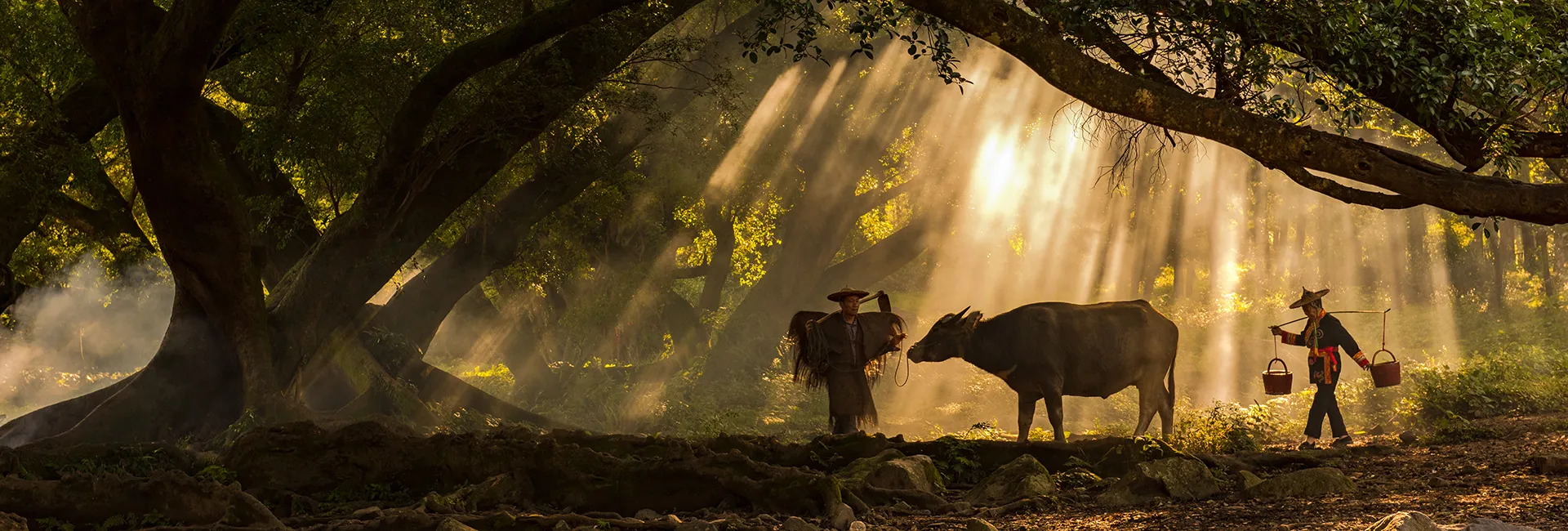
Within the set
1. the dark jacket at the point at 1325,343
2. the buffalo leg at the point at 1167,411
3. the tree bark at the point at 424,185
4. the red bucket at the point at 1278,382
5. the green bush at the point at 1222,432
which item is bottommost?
the green bush at the point at 1222,432

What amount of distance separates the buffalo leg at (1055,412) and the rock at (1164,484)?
4.10 metres

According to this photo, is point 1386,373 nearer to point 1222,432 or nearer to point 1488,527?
point 1222,432

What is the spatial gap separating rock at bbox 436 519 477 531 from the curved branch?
20.5 ft

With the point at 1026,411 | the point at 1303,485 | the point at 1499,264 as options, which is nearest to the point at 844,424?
the point at 1026,411

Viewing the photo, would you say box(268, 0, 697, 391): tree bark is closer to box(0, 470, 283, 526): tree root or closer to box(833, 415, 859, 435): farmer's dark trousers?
box(833, 415, 859, 435): farmer's dark trousers

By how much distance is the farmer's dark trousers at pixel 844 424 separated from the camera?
13109mm

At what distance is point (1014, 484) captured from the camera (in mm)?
9844

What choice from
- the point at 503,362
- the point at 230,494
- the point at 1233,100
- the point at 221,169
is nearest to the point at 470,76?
the point at 221,169

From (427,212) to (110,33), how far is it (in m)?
4.55

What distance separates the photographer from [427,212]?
604 inches

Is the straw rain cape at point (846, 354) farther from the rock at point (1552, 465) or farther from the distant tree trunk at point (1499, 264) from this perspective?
the distant tree trunk at point (1499, 264)

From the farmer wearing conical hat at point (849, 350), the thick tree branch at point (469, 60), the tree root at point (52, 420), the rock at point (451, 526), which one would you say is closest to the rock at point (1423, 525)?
the rock at point (451, 526)

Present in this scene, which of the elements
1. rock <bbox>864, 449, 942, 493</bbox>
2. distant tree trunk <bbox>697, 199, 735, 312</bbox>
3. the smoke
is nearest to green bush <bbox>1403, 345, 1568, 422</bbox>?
rock <bbox>864, 449, 942, 493</bbox>

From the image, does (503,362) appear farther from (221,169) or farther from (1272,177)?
(1272,177)
